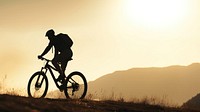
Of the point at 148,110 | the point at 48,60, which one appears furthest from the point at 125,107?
the point at 48,60

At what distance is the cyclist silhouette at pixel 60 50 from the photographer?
1442 cm

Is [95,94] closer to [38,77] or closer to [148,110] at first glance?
[38,77]

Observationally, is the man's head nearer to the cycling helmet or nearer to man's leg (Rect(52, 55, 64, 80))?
the cycling helmet

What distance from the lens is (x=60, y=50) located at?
14.6 m

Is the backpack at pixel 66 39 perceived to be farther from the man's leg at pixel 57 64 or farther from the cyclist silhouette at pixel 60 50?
the man's leg at pixel 57 64

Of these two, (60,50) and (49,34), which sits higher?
(49,34)

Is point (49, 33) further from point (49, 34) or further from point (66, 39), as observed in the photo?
point (66, 39)

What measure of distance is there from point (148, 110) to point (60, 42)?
439 centimetres

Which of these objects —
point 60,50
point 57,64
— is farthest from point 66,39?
point 57,64

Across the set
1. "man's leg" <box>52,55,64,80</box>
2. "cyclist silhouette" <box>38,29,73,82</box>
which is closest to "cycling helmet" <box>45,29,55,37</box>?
"cyclist silhouette" <box>38,29,73,82</box>

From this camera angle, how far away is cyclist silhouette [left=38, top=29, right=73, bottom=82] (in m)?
14.4

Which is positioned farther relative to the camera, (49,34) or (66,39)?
(66,39)

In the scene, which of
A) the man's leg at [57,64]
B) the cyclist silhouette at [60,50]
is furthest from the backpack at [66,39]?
the man's leg at [57,64]

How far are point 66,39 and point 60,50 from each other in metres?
0.47
